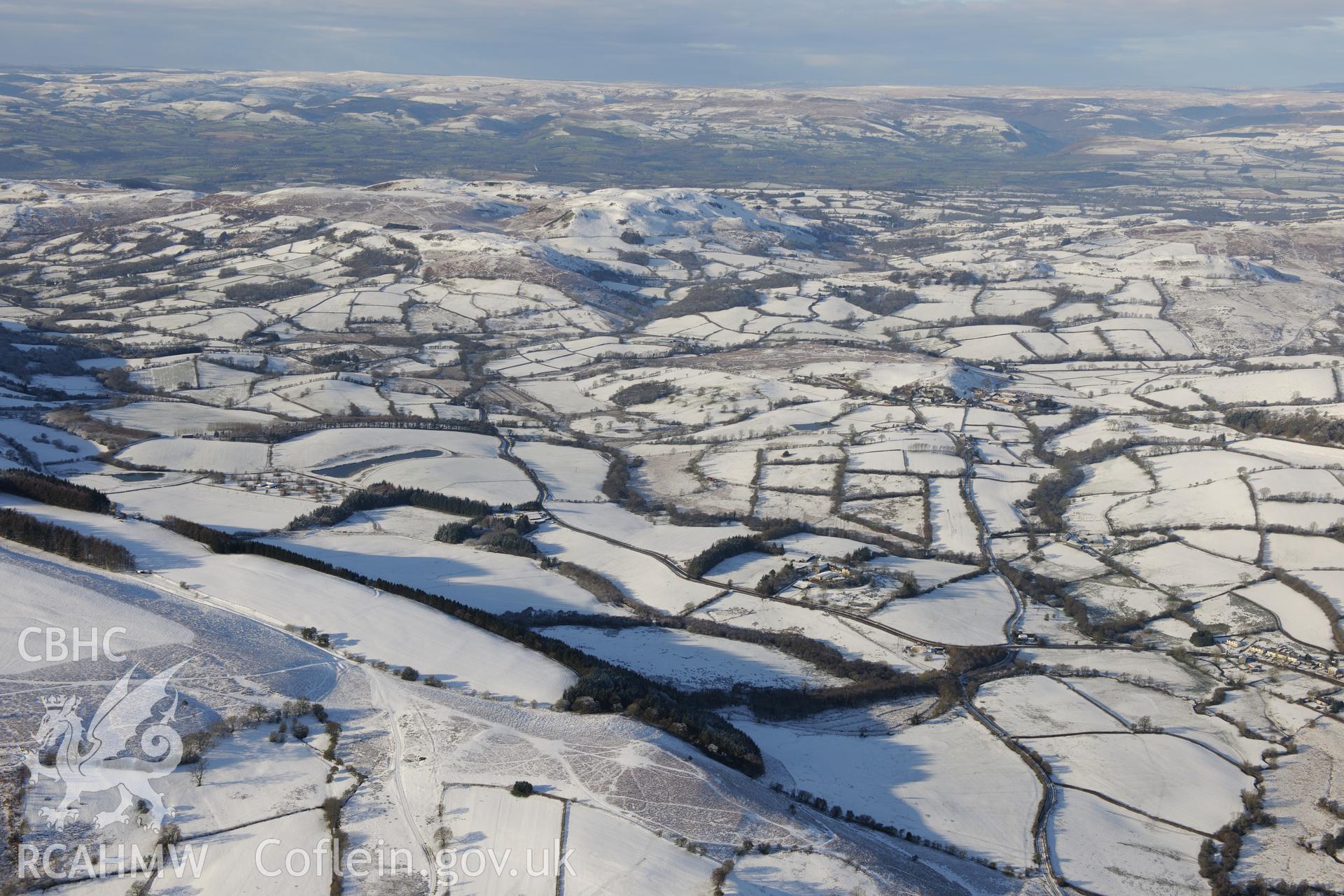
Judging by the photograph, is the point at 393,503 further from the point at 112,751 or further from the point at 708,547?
the point at 112,751

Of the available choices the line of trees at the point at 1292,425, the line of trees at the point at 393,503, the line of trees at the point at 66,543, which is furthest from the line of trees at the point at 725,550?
the line of trees at the point at 1292,425

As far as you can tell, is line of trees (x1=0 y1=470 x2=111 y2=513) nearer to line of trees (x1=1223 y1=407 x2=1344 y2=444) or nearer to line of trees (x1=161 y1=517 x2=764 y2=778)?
line of trees (x1=161 y1=517 x2=764 y2=778)

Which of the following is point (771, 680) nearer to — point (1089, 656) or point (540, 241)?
point (1089, 656)

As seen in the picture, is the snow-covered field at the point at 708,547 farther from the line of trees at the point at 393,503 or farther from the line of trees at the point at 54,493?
the line of trees at the point at 393,503

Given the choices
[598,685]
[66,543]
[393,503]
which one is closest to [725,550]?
[393,503]

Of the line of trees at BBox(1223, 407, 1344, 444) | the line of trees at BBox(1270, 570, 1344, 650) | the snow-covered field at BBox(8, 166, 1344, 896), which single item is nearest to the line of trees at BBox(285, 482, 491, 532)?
the snow-covered field at BBox(8, 166, 1344, 896)

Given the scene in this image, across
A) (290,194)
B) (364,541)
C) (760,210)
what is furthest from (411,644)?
(760,210)
